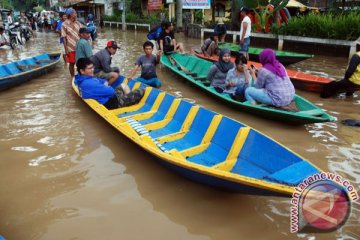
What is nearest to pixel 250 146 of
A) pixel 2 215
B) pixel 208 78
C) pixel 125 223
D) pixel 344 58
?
pixel 125 223

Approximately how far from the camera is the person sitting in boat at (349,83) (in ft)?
20.9

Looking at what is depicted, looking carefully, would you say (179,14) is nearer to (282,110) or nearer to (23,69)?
(23,69)

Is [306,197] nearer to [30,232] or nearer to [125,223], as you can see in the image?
[125,223]

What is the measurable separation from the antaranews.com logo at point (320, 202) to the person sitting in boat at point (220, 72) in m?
4.14

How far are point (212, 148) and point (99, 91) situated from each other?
2367mm

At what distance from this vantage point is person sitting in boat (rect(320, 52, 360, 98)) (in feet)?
20.9

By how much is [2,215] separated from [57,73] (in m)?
7.41

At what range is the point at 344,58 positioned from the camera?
38.1 ft

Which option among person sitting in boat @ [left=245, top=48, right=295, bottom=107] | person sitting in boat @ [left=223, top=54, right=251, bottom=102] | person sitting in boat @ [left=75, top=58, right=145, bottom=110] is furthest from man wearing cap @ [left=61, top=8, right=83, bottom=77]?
person sitting in boat @ [left=245, top=48, right=295, bottom=107]

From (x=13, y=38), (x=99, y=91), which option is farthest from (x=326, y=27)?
(x=13, y=38)

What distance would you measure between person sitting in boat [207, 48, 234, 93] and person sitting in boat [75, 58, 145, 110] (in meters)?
1.60

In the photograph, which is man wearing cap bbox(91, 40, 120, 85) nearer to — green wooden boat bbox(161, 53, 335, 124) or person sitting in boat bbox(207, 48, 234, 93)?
green wooden boat bbox(161, 53, 335, 124)

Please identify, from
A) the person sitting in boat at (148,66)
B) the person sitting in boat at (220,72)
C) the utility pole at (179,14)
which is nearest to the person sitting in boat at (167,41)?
the person sitting in boat at (148,66)

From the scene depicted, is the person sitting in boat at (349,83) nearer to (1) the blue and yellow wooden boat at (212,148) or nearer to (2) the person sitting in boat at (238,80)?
(2) the person sitting in boat at (238,80)
